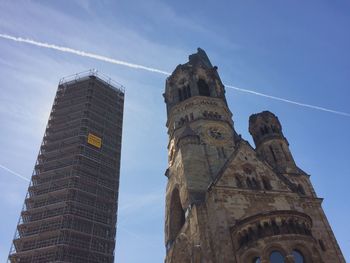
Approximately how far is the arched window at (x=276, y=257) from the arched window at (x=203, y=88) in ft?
Result: 71.7

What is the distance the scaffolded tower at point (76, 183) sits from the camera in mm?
38312

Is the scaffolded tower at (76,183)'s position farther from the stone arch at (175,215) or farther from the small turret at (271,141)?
the small turret at (271,141)

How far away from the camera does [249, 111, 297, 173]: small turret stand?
117 ft

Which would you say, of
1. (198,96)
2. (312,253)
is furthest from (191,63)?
(312,253)

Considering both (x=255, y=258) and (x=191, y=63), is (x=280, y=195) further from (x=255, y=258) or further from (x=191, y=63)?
(x=191, y=63)

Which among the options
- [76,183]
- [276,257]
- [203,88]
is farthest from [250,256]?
[76,183]

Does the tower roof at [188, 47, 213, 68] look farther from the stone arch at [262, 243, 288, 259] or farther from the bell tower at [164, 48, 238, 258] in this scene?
the stone arch at [262, 243, 288, 259]

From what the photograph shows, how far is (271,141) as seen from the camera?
37750 millimetres

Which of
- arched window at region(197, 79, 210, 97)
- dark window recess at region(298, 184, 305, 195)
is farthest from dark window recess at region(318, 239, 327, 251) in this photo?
arched window at region(197, 79, 210, 97)

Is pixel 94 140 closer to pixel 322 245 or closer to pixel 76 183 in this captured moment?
pixel 76 183

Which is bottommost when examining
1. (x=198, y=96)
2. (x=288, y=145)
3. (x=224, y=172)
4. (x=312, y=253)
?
(x=312, y=253)

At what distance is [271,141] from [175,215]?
12841 mm

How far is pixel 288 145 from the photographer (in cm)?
3788

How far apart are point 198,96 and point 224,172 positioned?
39.9 feet
